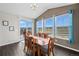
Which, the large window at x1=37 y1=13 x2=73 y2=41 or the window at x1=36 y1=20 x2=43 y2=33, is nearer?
the large window at x1=37 y1=13 x2=73 y2=41

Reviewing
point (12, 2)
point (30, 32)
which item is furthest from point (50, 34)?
point (12, 2)

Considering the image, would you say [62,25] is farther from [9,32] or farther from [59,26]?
[9,32]

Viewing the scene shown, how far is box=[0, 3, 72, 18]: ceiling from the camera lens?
2.13 m

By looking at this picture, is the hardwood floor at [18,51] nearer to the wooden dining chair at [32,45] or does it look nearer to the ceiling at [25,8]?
the wooden dining chair at [32,45]

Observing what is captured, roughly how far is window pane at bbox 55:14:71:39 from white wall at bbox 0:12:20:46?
0.78m

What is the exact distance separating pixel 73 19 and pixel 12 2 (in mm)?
1199

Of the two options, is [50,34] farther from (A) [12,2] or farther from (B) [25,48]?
(A) [12,2]

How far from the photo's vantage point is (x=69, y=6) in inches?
83.7

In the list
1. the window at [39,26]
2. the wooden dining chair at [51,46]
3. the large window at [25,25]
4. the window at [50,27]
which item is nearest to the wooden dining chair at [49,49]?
the wooden dining chair at [51,46]

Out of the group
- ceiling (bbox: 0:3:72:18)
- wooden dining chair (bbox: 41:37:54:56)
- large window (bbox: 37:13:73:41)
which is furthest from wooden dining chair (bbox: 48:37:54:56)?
ceiling (bbox: 0:3:72:18)

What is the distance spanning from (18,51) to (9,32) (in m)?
0.41

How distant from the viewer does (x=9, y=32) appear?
222 cm

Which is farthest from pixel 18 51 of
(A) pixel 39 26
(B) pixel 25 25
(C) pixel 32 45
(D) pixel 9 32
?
(A) pixel 39 26

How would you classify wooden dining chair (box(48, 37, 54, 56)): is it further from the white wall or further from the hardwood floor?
the white wall
